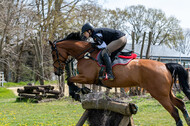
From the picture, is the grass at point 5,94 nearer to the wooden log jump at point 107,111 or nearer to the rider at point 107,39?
the wooden log jump at point 107,111

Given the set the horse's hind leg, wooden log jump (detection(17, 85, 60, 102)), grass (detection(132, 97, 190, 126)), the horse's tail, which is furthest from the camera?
wooden log jump (detection(17, 85, 60, 102))

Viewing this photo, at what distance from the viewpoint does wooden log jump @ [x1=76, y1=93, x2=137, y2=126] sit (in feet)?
15.6

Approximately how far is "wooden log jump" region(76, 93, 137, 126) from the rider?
59cm

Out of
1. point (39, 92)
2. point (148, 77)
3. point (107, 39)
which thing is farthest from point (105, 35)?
point (39, 92)

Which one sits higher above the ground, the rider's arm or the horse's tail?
the rider's arm

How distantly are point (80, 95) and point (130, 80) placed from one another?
1212 mm

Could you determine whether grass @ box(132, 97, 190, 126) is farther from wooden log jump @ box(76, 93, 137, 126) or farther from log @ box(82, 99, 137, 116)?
log @ box(82, 99, 137, 116)

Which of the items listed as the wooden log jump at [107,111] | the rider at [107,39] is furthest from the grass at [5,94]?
the rider at [107,39]

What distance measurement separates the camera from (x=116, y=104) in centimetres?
497

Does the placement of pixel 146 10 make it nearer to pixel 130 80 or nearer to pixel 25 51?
pixel 25 51

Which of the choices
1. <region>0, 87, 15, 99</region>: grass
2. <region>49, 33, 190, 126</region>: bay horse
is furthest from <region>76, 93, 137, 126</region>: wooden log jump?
<region>0, 87, 15, 99</region>: grass

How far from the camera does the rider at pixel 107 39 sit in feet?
17.4

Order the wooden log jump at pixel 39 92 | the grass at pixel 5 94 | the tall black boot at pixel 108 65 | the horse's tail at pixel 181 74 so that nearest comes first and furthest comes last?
the tall black boot at pixel 108 65 → the horse's tail at pixel 181 74 → the wooden log jump at pixel 39 92 → the grass at pixel 5 94

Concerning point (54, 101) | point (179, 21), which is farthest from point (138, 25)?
point (54, 101)
